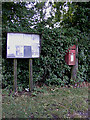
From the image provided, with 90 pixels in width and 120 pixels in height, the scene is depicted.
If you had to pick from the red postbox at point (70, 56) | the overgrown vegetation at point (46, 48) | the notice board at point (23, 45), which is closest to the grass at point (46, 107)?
the overgrown vegetation at point (46, 48)

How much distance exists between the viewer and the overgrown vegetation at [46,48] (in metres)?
5.27

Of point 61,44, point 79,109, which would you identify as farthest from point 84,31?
point 79,109

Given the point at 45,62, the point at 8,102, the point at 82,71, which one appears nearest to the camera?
the point at 8,102

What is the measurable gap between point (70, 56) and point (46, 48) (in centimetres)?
113

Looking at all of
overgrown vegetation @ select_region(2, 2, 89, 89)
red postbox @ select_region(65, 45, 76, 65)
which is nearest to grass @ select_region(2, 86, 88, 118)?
overgrown vegetation @ select_region(2, 2, 89, 89)

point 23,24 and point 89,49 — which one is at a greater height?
point 23,24

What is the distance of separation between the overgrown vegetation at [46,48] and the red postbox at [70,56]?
166mm

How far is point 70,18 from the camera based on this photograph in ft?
22.9

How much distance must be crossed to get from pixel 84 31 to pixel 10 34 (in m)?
3.55

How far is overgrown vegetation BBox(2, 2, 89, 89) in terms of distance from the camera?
5270 millimetres

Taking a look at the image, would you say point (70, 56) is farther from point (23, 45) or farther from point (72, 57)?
point (23, 45)

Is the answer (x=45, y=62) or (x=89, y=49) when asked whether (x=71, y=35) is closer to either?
(x=89, y=49)

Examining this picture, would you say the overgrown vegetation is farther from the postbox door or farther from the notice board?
the notice board

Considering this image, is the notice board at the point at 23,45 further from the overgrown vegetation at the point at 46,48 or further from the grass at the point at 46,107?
the grass at the point at 46,107
